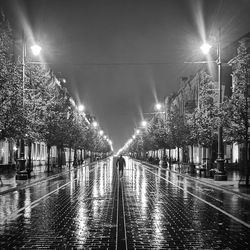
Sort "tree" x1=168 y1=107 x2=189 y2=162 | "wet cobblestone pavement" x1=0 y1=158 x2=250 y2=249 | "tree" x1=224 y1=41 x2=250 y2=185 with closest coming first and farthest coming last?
"wet cobblestone pavement" x1=0 y1=158 x2=250 y2=249
"tree" x1=224 y1=41 x2=250 y2=185
"tree" x1=168 y1=107 x2=189 y2=162

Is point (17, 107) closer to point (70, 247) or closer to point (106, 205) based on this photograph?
point (106, 205)

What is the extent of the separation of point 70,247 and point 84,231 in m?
2.19

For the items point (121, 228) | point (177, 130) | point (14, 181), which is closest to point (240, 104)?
point (14, 181)

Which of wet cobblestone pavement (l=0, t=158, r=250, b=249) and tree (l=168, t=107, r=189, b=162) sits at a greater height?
tree (l=168, t=107, r=189, b=162)

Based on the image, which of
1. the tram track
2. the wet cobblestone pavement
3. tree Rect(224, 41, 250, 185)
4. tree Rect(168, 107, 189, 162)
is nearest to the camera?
the tram track

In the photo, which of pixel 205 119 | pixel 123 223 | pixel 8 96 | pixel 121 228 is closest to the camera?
pixel 121 228

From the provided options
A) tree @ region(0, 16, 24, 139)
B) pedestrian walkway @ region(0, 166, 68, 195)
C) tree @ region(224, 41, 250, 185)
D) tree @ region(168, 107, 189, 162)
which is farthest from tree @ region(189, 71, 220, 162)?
tree @ region(0, 16, 24, 139)

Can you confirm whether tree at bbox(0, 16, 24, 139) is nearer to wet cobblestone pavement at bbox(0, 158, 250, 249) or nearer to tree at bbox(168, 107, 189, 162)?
wet cobblestone pavement at bbox(0, 158, 250, 249)

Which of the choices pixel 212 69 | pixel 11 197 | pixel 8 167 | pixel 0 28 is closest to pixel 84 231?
pixel 11 197

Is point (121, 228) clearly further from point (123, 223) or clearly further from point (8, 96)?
point (8, 96)

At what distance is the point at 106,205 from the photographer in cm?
1889

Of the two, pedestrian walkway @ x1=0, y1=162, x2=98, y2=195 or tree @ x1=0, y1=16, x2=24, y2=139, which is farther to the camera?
tree @ x1=0, y1=16, x2=24, y2=139

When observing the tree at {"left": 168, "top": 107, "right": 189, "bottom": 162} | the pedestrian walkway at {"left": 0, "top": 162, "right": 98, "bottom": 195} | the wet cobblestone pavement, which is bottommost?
the pedestrian walkway at {"left": 0, "top": 162, "right": 98, "bottom": 195}

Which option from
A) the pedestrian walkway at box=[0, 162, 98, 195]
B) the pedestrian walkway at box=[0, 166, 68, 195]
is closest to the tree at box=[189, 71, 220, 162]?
the pedestrian walkway at box=[0, 162, 98, 195]
